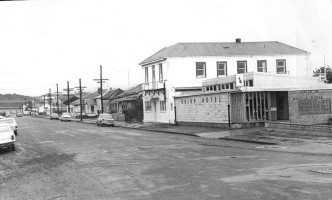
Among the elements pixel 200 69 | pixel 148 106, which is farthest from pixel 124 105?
pixel 200 69

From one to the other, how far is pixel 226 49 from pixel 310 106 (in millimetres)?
14725

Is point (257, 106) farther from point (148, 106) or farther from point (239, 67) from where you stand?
point (148, 106)

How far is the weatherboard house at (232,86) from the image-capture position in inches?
1131

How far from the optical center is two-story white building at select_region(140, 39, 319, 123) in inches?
1524

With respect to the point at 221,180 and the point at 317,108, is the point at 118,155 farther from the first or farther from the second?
the point at 317,108

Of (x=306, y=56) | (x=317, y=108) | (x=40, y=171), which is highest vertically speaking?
(x=306, y=56)

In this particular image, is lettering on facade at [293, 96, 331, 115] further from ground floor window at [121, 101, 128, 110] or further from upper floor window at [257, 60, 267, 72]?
ground floor window at [121, 101, 128, 110]

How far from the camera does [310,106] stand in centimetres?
2833

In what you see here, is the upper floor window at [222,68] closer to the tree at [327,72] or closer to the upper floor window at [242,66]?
the upper floor window at [242,66]

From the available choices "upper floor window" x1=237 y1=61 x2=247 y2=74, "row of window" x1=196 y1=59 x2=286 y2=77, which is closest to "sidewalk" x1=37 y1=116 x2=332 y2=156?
"row of window" x1=196 y1=59 x2=286 y2=77

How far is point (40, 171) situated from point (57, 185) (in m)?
3.01

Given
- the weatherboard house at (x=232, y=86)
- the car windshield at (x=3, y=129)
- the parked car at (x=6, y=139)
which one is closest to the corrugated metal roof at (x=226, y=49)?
the weatherboard house at (x=232, y=86)

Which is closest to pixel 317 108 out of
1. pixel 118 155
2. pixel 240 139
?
pixel 240 139

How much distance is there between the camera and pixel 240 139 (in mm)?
21969
